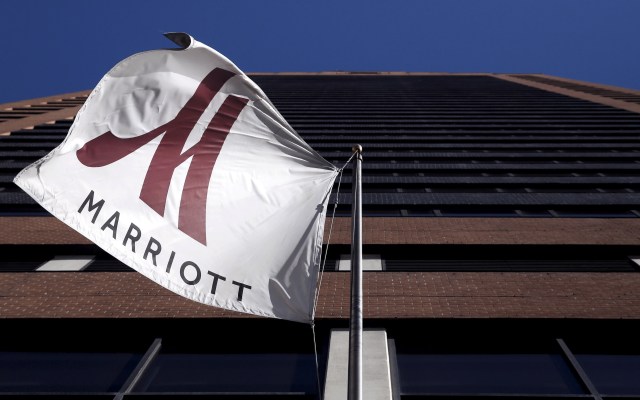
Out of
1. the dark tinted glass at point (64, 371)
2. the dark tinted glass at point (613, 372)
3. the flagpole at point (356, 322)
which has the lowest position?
the flagpole at point (356, 322)

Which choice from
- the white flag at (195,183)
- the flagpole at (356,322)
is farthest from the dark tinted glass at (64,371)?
the flagpole at (356,322)

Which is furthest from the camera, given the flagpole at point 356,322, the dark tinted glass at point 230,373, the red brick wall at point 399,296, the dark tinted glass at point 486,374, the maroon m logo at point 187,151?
the red brick wall at point 399,296

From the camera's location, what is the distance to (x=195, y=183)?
6777 mm

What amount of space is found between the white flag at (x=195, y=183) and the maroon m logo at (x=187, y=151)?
0.01m

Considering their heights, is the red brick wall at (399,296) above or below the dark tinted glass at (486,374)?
above

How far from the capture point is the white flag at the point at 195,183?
20.2ft

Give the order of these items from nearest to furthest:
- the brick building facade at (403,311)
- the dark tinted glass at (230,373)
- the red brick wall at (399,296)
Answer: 1. the dark tinted glass at (230,373)
2. the brick building facade at (403,311)
3. the red brick wall at (399,296)

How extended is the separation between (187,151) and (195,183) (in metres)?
0.42

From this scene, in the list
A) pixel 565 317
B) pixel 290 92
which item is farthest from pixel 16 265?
pixel 290 92

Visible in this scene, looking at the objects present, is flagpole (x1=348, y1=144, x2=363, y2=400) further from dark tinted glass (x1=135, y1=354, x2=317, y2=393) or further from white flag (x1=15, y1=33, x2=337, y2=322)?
dark tinted glass (x1=135, y1=354, x2=317, y2=393)

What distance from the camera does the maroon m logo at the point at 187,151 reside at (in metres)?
6.58

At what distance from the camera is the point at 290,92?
181 feet

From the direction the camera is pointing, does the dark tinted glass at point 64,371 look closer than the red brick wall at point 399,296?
Yes

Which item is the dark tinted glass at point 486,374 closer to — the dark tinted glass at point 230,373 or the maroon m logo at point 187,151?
the dark tinted glass at point 230,373
